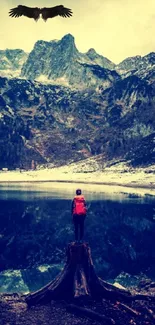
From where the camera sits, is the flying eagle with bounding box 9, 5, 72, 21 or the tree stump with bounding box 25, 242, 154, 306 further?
the tree stump with bounding box 25, 242, 154, 306

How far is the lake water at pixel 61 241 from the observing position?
1877 inches

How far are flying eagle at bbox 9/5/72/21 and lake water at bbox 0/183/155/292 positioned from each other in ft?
80.8

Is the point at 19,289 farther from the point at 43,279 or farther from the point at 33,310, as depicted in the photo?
the point at 33,310

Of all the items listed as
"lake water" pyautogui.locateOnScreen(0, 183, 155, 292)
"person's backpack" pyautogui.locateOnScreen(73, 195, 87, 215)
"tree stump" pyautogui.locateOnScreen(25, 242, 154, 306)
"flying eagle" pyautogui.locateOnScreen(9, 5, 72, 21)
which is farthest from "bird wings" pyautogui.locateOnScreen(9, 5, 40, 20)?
"lake water" pyautogui.locateOnScreen(0, 183, 155, 292)

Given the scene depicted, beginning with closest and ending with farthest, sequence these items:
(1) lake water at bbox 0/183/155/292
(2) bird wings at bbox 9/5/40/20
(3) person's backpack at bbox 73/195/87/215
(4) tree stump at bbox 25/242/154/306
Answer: (2) bird wings at bbox 9/5/40/20
(4) tree stump at bbox 25/242/154/306
(3) person's backpack at bbox 73/195/87/215
(1) lake water at bbox 0/183/155/292

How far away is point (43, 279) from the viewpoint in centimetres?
4553

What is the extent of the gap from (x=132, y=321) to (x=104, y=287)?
4.81 m

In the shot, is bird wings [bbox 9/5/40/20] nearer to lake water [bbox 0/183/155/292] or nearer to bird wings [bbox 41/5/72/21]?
bird wings [bbox 41/5/72/21]

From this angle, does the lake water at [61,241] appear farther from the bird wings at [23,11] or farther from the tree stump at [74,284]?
the bird wings at [23,11]

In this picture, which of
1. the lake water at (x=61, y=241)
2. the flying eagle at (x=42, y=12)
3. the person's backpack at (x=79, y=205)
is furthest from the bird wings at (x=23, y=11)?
the lake water at (x=61, y=241)

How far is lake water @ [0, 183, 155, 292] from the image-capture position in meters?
47.7

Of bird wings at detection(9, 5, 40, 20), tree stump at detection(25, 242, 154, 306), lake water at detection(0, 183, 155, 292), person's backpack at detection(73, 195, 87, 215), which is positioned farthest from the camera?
lake water at detection(0, 183, 155, 292)

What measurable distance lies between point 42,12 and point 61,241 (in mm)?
44846

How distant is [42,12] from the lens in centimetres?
2827
